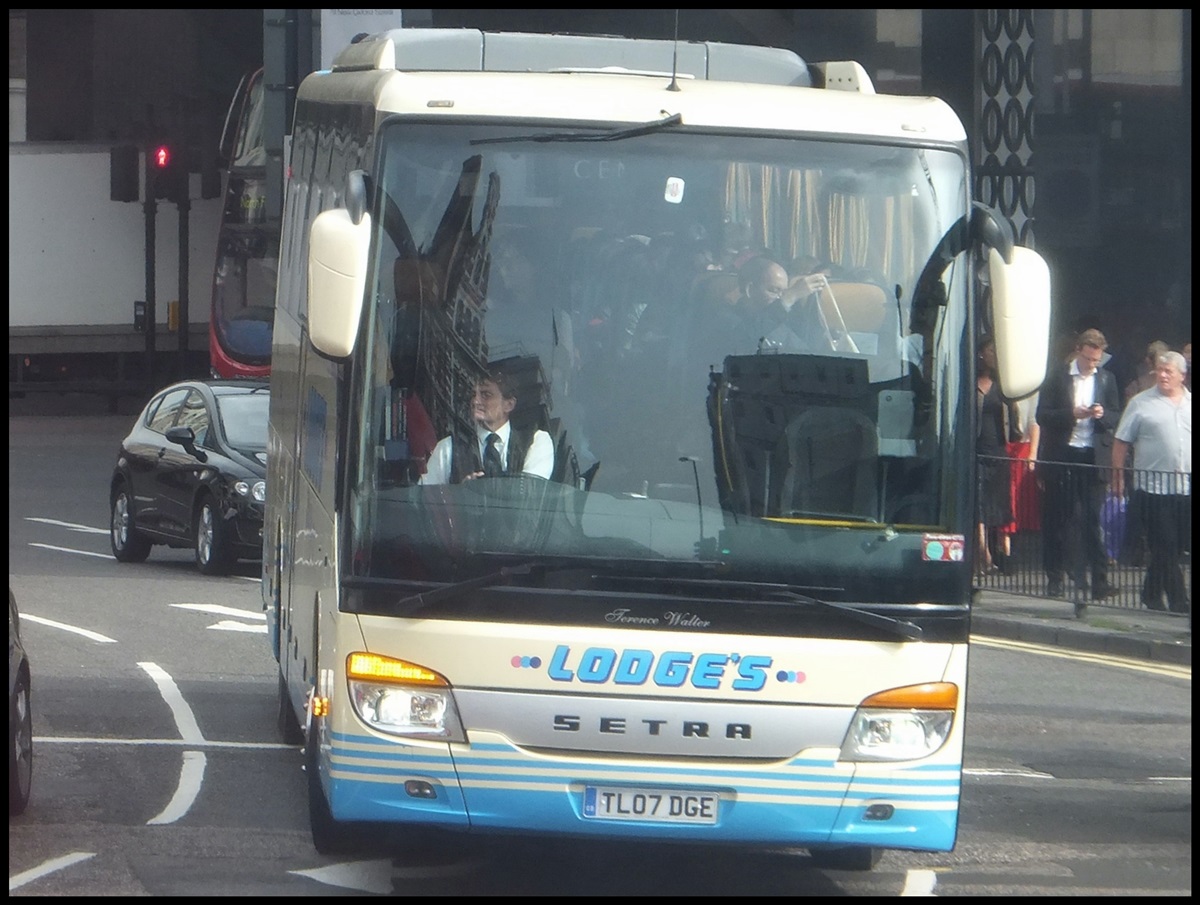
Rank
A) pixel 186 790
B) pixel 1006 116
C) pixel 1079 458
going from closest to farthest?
1. pixel 186 790
2. pixel 1079 458
3. pixel 1006 116

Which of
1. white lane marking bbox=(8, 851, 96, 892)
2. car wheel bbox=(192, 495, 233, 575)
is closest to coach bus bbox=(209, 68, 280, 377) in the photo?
car wheel bbox=(192, 495, 233, 575)

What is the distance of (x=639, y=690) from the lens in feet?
19.8

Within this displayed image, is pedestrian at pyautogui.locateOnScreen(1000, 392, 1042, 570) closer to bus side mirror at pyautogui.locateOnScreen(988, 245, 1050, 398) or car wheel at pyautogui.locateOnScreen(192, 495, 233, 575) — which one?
car wheel at pyautogui.locateOnScreen(192, 495, 233, 575)

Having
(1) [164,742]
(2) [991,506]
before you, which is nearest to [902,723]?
(1) [164,742]

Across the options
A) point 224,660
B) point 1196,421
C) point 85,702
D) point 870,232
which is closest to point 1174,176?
point 1196,421

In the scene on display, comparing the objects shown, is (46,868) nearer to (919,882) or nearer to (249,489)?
(919,882)

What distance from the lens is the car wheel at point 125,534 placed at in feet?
57.0

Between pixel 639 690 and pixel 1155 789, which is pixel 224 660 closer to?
pixel 1155 789

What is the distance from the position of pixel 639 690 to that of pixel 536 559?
51 cm

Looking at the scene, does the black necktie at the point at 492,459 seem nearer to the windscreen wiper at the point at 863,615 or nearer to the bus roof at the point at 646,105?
the windscreen wiper at the point at 863,615

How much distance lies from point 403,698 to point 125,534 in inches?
470

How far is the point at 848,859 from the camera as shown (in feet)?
23.3

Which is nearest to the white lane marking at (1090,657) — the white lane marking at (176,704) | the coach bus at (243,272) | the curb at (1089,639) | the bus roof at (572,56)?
the curb at (1089,639)

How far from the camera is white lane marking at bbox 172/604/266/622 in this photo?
13.9 meters
